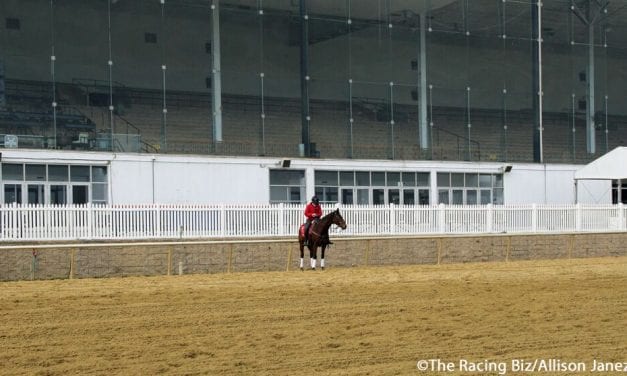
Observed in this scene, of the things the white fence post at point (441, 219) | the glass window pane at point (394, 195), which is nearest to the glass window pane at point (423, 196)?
the glass window pane at point (394, 195)

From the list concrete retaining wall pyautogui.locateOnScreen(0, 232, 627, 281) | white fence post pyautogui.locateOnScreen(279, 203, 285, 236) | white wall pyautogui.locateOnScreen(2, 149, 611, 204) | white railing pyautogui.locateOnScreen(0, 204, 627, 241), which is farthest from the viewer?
white wall pyautogui.locateOnScreen(2, 149, 611, 204)

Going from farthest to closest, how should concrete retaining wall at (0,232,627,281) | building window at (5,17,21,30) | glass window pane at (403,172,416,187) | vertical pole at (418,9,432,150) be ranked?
vertical pole at (418,9,432,150) < glass window pane at (403,172,416,187) < building window at (5,17,21,30) < concrete retaining wall at (0,232,627,281)

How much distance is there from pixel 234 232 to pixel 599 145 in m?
22.7

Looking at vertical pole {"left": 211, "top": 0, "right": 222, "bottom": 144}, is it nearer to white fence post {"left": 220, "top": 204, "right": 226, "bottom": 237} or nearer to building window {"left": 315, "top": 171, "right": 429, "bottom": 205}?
building window {"left": 315, "top": 171, "right": 429, "bottom": 205}

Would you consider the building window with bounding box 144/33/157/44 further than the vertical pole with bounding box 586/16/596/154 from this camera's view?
No

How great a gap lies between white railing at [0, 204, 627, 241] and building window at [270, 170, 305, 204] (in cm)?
534

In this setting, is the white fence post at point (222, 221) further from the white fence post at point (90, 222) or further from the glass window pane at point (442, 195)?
the glass window pane at point (442, 195)

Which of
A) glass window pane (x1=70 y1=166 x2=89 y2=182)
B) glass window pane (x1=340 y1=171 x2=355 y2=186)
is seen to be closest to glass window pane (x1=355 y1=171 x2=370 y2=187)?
glass window pane (x1=340 y1=171 x2=355 y2=186)

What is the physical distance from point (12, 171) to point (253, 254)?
374 inches

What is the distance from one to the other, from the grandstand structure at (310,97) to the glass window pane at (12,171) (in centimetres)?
4

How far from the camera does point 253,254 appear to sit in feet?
86.7

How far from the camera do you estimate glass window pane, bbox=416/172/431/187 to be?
40000 millimetres

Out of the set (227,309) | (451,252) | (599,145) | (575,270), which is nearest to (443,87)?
(599,145)

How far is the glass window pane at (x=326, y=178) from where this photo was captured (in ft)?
123
